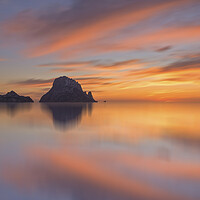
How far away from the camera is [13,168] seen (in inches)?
407

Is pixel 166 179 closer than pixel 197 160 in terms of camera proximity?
Yes

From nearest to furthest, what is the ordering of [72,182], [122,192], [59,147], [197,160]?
[122,192], [72,182], [197,160], [59,147]

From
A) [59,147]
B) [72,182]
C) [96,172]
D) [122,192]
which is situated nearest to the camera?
[122,192]

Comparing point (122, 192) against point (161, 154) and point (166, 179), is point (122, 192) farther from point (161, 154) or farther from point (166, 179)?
point (161, 154)

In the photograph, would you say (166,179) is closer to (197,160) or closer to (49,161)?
(197,160)

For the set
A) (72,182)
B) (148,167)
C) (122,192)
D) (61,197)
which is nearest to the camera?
(61,197)

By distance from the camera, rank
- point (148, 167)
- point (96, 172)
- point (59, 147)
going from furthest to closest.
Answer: point (59, 147) → point (148, 167) → point (96, 172)

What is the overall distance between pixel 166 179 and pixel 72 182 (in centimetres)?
526

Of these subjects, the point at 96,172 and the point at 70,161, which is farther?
the point at 70,161

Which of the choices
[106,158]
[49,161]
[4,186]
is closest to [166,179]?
[106,158]

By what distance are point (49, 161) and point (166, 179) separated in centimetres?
784

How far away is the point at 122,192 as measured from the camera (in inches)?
303

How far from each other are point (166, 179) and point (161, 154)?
5.19m

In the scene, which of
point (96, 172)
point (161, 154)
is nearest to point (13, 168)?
point (96, 172)
